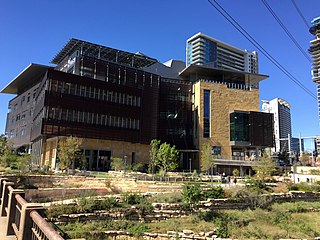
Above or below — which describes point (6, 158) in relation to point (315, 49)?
below

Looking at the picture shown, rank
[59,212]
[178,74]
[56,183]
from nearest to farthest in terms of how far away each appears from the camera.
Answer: [59,212] < [56,183] < [178,74]

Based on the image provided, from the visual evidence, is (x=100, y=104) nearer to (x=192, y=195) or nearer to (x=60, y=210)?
(x=192, y=195)

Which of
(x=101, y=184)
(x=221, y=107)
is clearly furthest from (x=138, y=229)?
(x=221, y=107)

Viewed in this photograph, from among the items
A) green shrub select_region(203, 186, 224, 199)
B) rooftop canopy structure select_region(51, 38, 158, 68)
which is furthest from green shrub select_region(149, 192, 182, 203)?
rooftop canopy structure select_region(51, 38, 158, 68)

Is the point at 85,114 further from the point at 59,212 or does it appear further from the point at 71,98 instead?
the point at 59,212

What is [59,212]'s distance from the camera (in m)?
17.3

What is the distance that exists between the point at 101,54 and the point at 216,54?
102m

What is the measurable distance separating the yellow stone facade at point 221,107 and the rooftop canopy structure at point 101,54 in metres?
14.8

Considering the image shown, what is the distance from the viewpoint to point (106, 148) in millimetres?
54781

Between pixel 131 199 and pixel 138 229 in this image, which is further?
pixel 131 199

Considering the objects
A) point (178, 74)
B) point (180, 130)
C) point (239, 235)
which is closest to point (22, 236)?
point (239, 235)

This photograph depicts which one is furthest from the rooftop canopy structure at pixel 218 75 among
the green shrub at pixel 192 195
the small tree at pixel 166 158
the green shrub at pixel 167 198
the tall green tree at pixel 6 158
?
the green shrub at pixel 192 195

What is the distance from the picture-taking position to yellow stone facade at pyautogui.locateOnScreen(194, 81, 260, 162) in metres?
67.5

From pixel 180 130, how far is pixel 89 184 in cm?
3854
